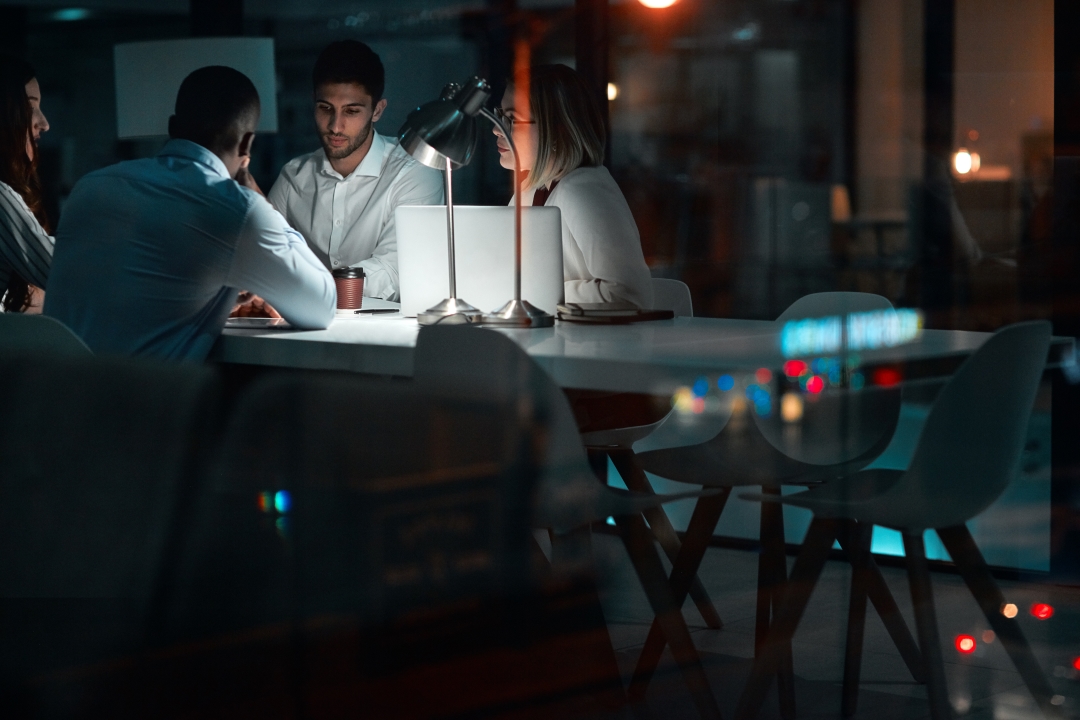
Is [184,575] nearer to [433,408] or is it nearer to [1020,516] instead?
[433,408]

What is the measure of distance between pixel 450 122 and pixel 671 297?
102 cm

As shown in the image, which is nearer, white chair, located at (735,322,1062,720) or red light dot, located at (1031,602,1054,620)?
white chair, located at (735,322,1062,720)

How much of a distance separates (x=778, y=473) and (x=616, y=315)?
19.1 inches

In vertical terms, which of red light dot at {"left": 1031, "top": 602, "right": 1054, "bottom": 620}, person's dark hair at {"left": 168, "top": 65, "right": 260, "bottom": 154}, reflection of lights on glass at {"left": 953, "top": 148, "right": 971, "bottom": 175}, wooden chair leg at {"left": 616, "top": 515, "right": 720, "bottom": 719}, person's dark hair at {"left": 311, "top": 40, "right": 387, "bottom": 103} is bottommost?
red light dot at {"left": 1031, "top": 602, "right": 1054, "bottom": 620}

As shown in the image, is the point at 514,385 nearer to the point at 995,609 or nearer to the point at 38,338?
the point at 38,338

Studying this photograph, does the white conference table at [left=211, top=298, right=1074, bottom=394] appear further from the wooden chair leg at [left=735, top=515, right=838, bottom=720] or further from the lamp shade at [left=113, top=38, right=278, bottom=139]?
the lamp shade at [left=113, top=38, right=278, bottom=139]

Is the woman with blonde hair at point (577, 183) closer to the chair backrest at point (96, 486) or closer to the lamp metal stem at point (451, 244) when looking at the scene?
the lamp metal stem at point (451, 244)

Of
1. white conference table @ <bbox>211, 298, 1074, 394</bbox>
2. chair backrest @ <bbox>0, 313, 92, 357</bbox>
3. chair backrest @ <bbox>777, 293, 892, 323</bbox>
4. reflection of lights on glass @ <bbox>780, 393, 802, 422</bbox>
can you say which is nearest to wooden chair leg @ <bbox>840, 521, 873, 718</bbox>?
reflection of lights on glass @ <bbox>780, 393, 802, 422</bbox>

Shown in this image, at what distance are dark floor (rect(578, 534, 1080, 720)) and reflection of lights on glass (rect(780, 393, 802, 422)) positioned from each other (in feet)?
1.01

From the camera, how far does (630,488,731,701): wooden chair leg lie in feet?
7.95

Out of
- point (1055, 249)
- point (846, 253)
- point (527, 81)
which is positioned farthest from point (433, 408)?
point (846, 253)

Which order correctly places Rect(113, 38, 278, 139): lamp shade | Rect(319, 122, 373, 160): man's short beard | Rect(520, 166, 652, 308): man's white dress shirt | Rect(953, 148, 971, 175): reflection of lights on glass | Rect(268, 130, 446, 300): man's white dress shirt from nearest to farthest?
Rect(520, 166, 652, 308): man's white dress shirt
Rect(953, 148, 971, 175): reflection of lights on glass
Rect(268, 130, 446, 300): man's white dress shirt
Rect(319, 122, 373, 160): man's short beard
Rect(113, 38, 278, 139): lamp shade

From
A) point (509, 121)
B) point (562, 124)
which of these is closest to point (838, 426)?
point (562, 124)

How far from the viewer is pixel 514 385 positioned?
1923 millimetres
